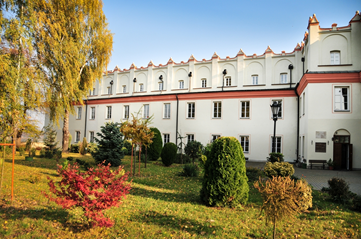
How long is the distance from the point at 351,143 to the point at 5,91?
21.2 m

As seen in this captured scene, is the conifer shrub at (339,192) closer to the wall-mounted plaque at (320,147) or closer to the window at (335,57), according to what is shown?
the wall-mounted plaque at (320,147)

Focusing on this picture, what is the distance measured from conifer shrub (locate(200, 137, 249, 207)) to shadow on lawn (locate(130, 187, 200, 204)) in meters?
0.79

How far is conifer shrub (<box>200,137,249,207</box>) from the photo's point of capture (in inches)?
265

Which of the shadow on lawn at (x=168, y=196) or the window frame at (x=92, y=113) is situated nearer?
the shadow on lawn at (x=168, y=196)

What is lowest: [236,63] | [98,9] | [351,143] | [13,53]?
[351,143]

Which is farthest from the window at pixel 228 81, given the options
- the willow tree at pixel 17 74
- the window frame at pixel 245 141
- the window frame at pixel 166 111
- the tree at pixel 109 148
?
the willow tree at pixel 17 74

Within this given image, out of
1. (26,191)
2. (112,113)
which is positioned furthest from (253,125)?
(26,191)

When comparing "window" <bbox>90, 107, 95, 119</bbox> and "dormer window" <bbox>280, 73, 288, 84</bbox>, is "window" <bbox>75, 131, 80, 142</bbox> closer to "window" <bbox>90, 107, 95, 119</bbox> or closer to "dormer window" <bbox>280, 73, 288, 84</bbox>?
"window" <bbox>90, 107, 95, 119</bbox>

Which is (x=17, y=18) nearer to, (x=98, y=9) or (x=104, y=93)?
(x=98, y=9)

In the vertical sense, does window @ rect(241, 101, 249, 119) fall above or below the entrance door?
above

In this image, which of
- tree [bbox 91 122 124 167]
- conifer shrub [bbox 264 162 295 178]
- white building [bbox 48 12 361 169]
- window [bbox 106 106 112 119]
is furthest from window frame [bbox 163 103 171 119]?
conifer shrub [bbox 264 162 295 178]

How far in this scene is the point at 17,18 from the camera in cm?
1276

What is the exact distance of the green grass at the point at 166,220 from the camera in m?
4.73

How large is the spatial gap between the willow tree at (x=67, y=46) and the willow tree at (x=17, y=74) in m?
1.14
